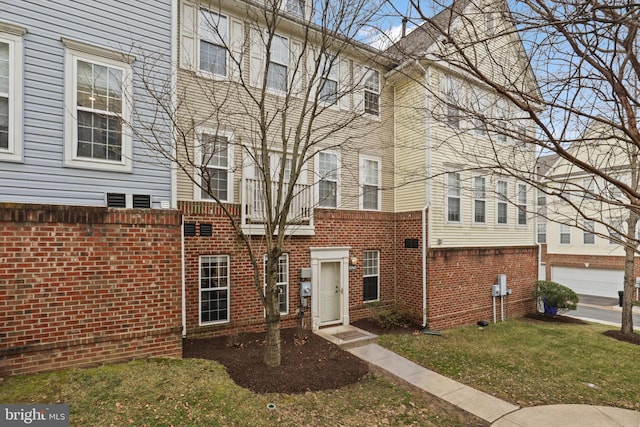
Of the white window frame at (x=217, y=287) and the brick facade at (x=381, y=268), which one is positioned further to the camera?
the brick facade at (x=381, y=268)

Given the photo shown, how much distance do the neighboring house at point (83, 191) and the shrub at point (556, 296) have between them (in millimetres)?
12538

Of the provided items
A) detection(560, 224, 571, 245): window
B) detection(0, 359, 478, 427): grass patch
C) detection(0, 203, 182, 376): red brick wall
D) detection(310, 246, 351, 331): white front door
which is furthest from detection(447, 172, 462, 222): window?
detection(560, 224, 571, 245): window

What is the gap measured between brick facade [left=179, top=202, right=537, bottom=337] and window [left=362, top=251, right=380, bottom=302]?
0.17 meters

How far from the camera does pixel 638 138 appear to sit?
2908 millimetres

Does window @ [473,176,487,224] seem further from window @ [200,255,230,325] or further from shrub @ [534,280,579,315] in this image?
window @ [200,255,230,325]

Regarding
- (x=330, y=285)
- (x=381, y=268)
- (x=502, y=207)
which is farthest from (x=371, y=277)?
(x=502, y=207)

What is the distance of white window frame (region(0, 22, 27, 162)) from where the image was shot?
199 inches

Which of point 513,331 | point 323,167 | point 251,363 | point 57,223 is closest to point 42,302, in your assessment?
point 57,223

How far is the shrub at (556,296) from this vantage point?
12.0 m

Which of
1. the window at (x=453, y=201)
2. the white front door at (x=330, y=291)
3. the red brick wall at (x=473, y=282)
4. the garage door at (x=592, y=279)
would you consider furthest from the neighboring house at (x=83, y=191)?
the garage door at (x=592, y=279)

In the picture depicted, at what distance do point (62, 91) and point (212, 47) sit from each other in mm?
3831

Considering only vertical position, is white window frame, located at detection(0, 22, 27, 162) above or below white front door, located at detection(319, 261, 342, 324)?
above

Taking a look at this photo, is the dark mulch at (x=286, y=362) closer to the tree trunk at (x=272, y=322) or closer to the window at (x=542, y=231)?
the tree trunk at (x=272, y=322)

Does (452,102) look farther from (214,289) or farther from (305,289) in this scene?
(214,289)
